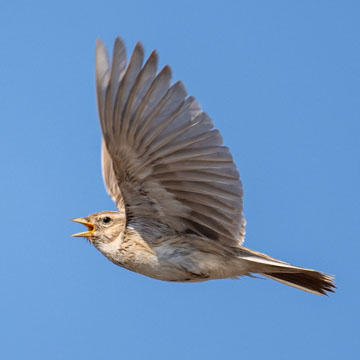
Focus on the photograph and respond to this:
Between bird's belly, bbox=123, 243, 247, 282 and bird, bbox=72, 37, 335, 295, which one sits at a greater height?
bird, bbox=72, 37, 335, 295

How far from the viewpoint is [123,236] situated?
691cm

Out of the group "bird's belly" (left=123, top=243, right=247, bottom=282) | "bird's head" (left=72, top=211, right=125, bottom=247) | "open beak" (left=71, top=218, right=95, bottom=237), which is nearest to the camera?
"bird's belly" (left=123, top=243, right=247, bottom=282)

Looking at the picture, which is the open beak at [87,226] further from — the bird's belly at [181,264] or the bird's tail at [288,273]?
the bird's tail at [288,273]

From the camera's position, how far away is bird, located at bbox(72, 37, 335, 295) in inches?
232

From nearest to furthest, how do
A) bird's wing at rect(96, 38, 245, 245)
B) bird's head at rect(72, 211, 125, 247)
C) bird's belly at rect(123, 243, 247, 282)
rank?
bird's wing at rect(96, 38, 245, 245) → bird's belly at rect(123, 243, 247, 282) → bird's head at rect(72, 211, 125, 247)

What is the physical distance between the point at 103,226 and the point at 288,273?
5.81ft

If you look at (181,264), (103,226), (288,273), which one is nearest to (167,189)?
(181,264)

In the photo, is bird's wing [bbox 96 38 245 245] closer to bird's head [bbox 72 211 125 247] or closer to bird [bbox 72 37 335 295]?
bird [bbox 72 37 335 295]

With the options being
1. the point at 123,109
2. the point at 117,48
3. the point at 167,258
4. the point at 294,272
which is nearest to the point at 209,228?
the point at 167,258

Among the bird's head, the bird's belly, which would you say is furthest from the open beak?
the bird's belly

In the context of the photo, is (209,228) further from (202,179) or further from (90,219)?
(90,219)

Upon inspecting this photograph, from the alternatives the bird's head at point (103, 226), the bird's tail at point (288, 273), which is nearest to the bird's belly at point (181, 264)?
the bird's tail at point (288, 273)

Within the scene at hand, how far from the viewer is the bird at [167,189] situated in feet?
19.3

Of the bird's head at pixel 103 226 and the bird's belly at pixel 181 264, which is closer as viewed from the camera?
the bird's belly at pixel 181 264
